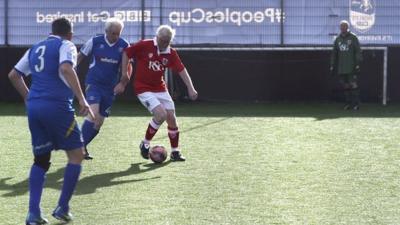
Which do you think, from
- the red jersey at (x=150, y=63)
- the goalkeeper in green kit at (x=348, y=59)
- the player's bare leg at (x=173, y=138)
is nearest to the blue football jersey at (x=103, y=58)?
the red jersey at (x=150, y=63)

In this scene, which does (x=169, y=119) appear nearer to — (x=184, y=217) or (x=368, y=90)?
(x=184, y=217)

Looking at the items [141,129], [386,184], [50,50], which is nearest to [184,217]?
[50,50]

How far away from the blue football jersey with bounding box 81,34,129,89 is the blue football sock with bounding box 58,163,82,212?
3.44 meters

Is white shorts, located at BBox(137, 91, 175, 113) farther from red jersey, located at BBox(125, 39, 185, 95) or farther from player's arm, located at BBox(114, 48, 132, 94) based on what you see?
player's arm, located at BBox(114, 48, 132, 94)

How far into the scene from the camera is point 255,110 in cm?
1627

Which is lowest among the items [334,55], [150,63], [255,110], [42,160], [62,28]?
[255,110]

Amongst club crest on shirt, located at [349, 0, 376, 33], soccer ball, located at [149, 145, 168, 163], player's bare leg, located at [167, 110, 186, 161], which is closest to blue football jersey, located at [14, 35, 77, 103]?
soccer ball, located at [149, 145, 168, 163]

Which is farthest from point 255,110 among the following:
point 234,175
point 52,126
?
point 52,126

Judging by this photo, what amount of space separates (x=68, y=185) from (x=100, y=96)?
3.51 metres

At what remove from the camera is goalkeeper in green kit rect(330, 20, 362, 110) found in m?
16.4

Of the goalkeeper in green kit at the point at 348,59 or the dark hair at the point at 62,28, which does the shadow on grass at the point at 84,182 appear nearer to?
the dark hair at the point at 62,28

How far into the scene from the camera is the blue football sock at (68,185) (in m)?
6.57

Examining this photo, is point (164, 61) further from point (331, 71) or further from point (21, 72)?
point (331, 71)

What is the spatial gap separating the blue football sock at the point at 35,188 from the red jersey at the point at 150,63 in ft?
11.5
